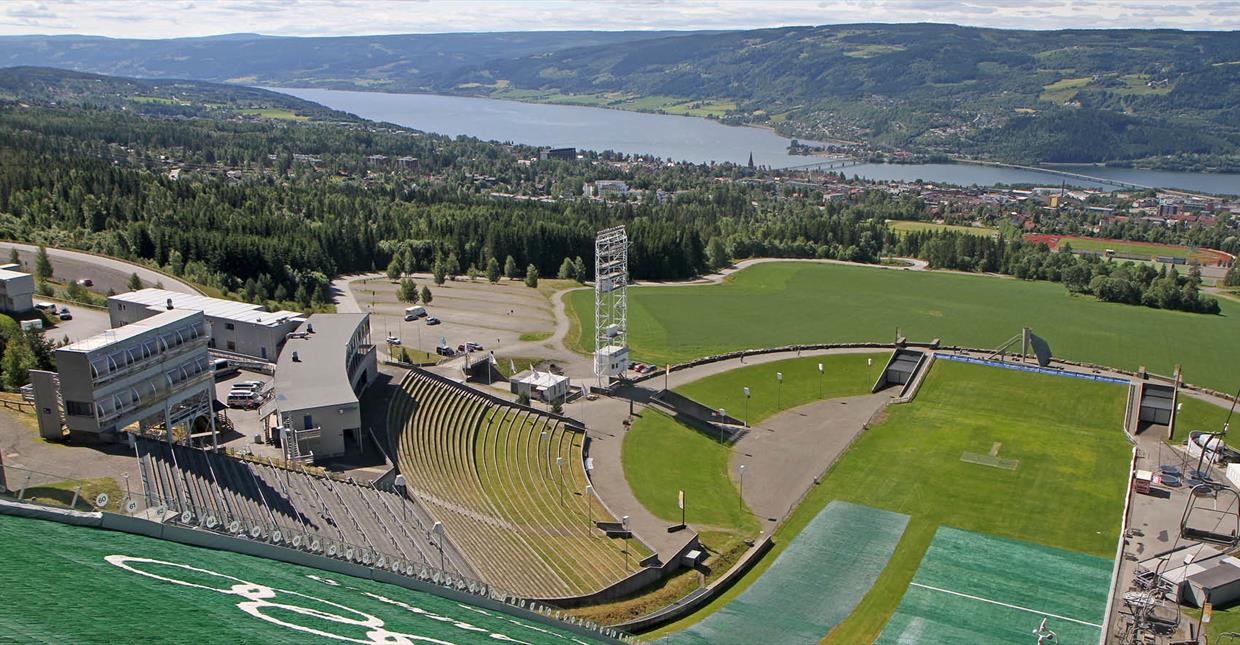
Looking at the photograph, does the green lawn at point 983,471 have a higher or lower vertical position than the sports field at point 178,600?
lower

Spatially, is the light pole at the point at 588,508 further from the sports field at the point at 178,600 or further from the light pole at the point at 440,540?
the sports field at the point at 178,600

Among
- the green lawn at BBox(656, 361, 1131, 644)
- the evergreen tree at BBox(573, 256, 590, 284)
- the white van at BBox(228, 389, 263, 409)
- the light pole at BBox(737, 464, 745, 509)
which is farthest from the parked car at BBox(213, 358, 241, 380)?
the evergreen tree at BBox(573, 256, 590, 284)

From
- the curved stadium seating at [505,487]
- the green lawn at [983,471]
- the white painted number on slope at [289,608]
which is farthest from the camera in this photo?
the green lawn at [983,471]

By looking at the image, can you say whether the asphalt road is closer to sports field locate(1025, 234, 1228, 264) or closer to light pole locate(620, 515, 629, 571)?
light pole locate(620, 515, 629, 571)

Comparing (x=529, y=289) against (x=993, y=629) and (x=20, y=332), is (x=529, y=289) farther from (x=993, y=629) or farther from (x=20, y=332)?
(x=993, y=629)

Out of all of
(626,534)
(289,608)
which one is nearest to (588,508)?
(626,534)

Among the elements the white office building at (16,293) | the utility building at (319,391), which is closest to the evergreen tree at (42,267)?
the white office building at (16,293)

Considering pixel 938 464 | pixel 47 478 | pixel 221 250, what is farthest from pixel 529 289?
pixel 47 478
